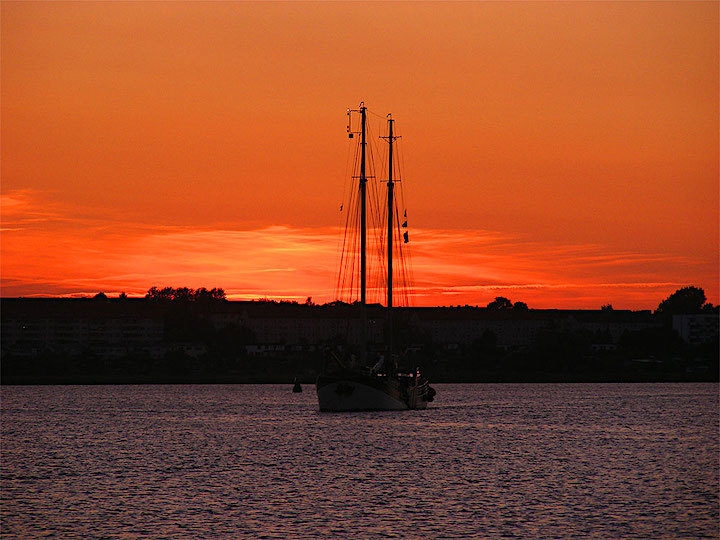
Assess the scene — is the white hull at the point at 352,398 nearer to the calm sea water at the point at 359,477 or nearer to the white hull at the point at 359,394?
the white hull at the point at 359,394

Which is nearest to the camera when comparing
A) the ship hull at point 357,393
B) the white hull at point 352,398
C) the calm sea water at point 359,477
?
the calm sea water at point 359,477

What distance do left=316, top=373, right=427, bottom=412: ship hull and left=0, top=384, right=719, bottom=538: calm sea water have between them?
5.52 ft

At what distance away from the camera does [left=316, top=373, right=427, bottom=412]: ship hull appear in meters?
100

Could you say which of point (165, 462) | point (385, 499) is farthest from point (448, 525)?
point (165, 462)

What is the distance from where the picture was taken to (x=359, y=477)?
197ft

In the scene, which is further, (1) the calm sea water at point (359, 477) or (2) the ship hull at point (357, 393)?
(2) the ship hull at point (357, 393)

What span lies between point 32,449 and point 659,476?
39.9 meters

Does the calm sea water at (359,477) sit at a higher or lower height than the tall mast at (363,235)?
lower

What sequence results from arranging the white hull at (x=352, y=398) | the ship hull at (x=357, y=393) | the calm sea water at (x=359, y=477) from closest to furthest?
1. the calm sea water at (x=359, y=477)
2. the ship hull at (x=357, y=393)
3. the white hull at (x=352, y=398)

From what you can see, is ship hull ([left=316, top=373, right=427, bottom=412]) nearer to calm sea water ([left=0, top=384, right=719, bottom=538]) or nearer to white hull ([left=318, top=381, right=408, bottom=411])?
white hull ([left=318, top=381, right=408, bottom=411])

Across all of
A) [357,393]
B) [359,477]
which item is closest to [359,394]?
[357,393]

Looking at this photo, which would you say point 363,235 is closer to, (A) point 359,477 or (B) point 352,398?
(B) point 352,398

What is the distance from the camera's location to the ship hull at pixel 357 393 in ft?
330

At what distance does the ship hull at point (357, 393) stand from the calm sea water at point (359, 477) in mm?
1684
